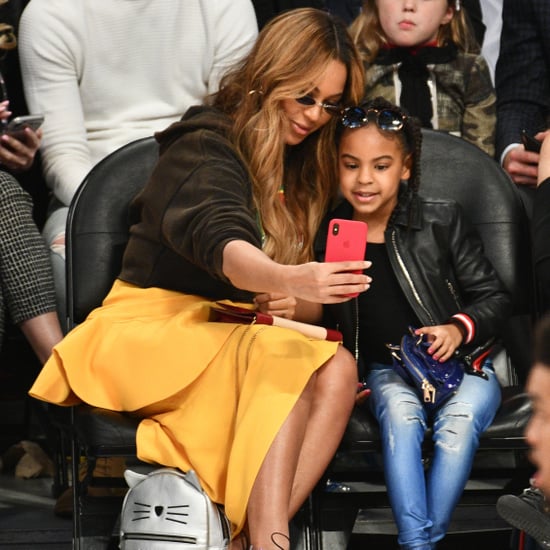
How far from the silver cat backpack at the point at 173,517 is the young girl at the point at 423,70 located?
189 cm

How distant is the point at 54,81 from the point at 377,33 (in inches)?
44.6

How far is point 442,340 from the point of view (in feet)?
12.0

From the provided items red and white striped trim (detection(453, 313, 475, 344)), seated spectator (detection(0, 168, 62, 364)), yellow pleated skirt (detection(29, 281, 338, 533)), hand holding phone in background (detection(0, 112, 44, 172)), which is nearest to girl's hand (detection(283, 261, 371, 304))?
yellow pleated skirt (detection(29, 281, 338, 533))

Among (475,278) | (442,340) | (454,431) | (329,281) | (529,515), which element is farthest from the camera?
(475,278)

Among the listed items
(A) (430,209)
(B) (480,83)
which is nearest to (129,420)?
(A) (430,209)

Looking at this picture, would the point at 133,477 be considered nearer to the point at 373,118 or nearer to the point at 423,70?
the point at 373,118

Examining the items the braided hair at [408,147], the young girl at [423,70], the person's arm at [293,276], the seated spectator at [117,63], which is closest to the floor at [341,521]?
the person's arm at [293,276]

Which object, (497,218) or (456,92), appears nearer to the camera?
(497,218)

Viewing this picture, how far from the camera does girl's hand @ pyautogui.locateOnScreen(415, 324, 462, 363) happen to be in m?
3.63

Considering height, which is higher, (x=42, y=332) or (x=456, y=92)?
(x=456, y=92)

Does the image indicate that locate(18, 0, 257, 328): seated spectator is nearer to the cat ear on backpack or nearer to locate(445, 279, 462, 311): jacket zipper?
locate(445, 279, 462, 311): jacket zipper

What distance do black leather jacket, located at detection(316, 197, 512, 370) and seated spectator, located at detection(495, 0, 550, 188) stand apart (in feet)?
2.48

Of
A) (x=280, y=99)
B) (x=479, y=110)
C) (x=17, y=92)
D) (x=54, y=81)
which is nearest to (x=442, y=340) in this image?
(x=280, y=99)

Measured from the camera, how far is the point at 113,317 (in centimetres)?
362
